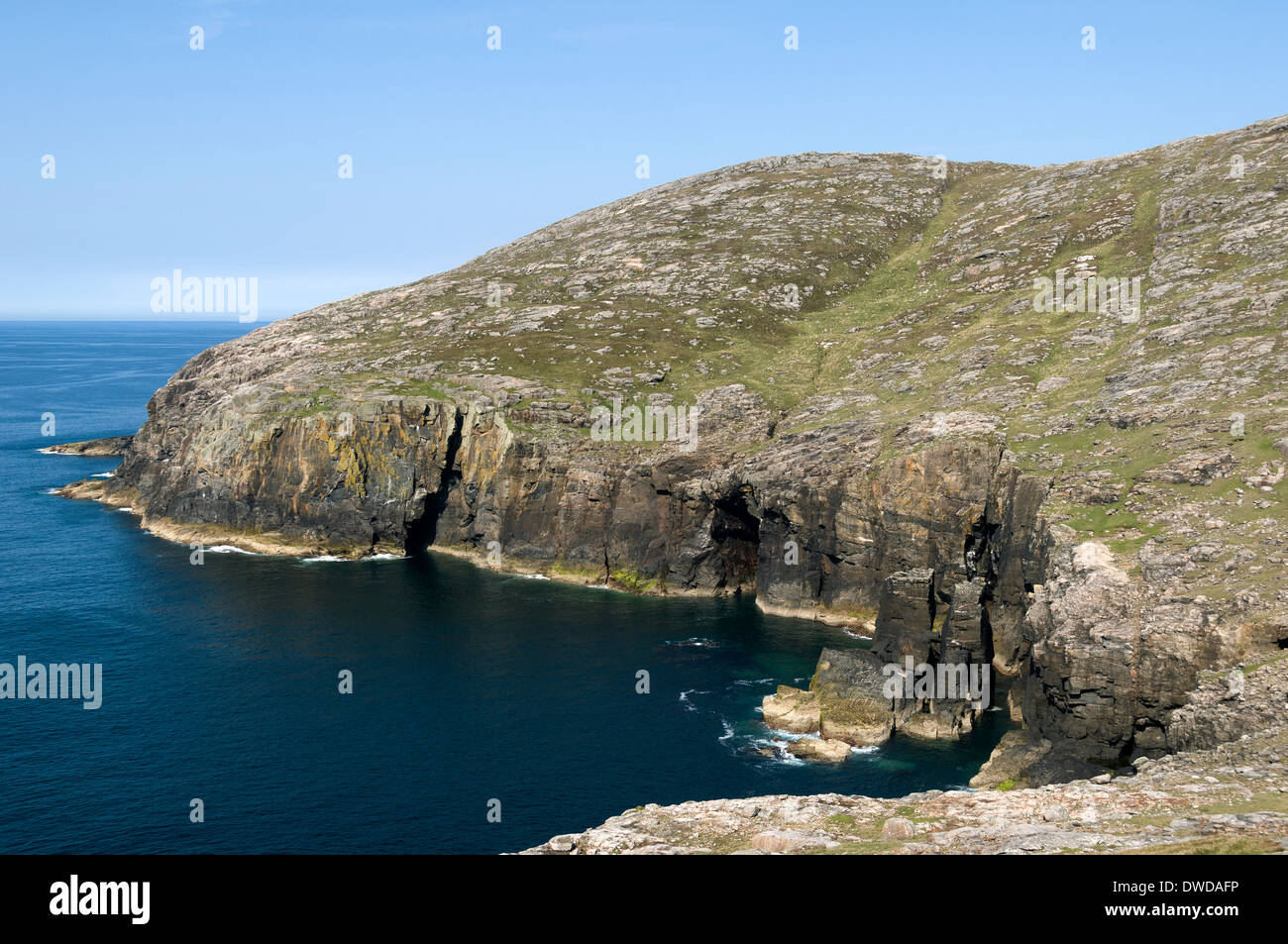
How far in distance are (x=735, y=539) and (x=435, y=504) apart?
4123 centimetres

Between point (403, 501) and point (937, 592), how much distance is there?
67053 millimetres

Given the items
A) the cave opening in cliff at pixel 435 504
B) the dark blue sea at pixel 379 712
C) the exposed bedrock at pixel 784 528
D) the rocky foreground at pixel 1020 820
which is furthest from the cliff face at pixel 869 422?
the rocky foreground at pixel 1020 820

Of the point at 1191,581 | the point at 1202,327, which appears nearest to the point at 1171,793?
the point at 1191,581

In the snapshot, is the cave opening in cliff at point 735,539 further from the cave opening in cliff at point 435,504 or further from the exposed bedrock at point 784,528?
the cave opening in cliff at point 435,504

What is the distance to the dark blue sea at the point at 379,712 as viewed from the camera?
196 ft

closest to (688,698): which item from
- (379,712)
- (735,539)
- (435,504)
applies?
(379,712)

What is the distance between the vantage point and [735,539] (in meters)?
110

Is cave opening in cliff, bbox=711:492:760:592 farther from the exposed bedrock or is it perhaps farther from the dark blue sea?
the dark blue sea

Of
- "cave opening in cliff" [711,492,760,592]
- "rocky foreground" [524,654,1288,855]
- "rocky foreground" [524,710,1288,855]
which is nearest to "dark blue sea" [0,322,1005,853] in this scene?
"cave opening in cliff" [711,492,760,592]

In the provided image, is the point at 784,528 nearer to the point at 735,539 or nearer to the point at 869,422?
the point at 735,539

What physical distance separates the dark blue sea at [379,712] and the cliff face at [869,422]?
9572 millimetres

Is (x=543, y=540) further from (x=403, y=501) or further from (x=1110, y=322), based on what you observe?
(x=1110, y=322)

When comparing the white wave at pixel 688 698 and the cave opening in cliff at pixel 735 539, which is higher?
the cave opening in cliff at pixel 735 539

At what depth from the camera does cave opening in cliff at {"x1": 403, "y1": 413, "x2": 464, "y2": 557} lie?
125 m
